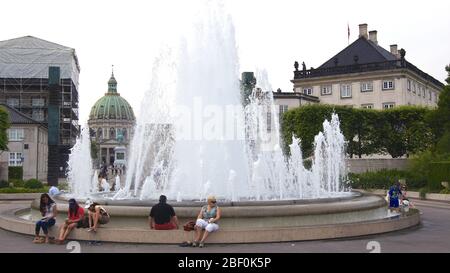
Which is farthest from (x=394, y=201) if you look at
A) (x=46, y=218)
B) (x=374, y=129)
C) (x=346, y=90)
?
(x=346, y=90)

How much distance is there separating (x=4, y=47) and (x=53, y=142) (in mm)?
50154

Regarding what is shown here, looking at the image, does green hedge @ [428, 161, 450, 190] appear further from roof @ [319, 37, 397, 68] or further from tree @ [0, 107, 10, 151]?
roof @ [319, 37, 397, 68]

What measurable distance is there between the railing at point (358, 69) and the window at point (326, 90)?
1792 mm

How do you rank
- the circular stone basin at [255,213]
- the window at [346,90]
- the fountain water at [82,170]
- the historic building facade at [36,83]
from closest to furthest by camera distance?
the circular stone basin at [255,213], the fountain water at [82,170], the window at [346,90], the historic building facade at [36,83]

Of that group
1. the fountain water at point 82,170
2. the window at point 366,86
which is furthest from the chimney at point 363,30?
the fountain water at point 82,170

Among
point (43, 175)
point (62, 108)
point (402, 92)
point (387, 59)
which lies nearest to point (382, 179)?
point (402, 92)

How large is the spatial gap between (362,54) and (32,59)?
49897mm

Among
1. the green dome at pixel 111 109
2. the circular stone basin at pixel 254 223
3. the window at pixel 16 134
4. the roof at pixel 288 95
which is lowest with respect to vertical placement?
the circular stone basin at pixel 254 223

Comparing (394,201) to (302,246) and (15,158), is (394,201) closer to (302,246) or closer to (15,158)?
(302,246)

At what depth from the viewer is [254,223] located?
14570 millimetres

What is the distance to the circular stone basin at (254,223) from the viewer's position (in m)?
13.7

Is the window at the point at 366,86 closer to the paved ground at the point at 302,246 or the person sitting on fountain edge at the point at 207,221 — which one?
the paved ground at the point at 302,246

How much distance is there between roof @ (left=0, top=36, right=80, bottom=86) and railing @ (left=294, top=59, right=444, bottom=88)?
115 feet

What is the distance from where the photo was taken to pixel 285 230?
45.5ft
